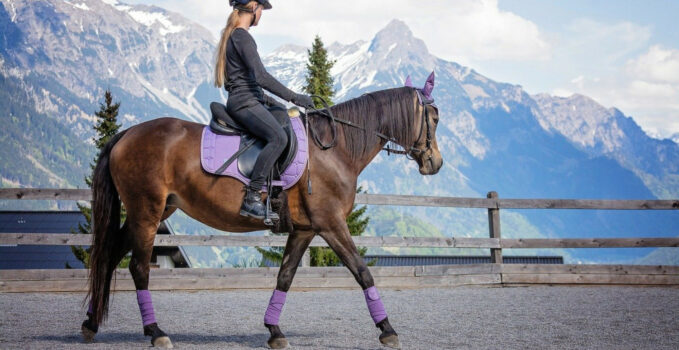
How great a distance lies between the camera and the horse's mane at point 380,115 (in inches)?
233

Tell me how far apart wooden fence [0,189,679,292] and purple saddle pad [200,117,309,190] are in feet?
15.6

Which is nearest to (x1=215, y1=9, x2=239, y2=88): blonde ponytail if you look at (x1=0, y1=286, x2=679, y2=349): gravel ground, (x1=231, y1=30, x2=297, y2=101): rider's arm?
(x1=231, y1=30, x2=297, y2=101): rider's arm

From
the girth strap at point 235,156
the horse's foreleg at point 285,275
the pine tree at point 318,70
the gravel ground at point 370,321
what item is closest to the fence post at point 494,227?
the gravel ground at point 370,321

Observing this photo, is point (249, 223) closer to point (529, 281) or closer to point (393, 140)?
point (393, 140)

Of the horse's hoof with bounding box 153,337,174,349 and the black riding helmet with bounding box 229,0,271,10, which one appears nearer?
the horse's hoof with bounding box 153,337,174,349

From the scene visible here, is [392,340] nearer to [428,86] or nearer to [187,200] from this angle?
[187,200]

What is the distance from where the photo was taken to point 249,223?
219 inches

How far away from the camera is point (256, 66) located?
17.7 ft

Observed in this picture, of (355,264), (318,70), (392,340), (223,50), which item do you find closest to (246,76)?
(223,50)

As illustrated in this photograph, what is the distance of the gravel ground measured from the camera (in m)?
5.62

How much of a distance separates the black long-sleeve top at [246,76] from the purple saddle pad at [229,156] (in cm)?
32

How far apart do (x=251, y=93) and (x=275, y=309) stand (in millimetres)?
1878

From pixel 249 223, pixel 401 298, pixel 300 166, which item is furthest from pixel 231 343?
pixel 401 298

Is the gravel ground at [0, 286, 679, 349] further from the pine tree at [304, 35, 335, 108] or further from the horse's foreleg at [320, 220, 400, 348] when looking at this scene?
the pine tree at [304, 35, 335, 108]
